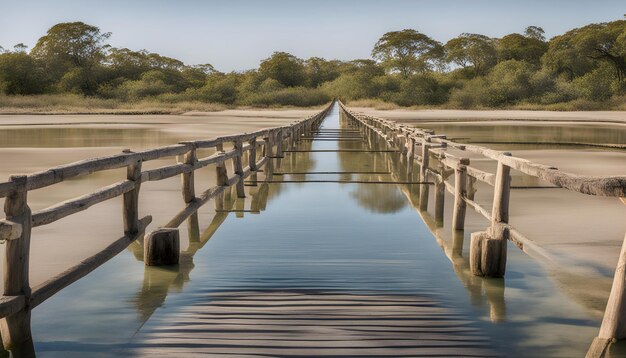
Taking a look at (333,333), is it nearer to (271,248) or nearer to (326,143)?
(271,248)

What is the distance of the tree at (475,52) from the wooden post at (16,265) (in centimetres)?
10683

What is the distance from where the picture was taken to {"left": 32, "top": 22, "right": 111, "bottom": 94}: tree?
103 m

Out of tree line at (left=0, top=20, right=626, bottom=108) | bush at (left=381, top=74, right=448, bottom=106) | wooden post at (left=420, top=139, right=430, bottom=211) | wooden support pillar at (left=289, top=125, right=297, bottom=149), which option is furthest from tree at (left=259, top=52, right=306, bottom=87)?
wooden post at (left=420, top=139, right=430, bottom=211)

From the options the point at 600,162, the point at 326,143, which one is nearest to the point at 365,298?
the point at 600,162

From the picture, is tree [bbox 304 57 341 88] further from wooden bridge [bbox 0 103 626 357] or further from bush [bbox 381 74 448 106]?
wooden bridge [bbox 0 103 626 357]

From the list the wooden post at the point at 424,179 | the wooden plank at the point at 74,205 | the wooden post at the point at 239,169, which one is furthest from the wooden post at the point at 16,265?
the wooden post at the point at 239,169

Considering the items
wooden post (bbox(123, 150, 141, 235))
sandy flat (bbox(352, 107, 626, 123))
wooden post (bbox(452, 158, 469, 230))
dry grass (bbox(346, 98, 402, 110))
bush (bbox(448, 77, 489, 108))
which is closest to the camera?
wooden post (bbox(123, 150, 141, 235))

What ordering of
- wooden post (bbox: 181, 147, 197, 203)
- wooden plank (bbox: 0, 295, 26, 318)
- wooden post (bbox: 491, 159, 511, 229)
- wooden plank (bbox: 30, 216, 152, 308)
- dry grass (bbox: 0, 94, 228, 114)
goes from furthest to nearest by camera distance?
dry grass (bbox: 0, 94, 228, 114), wooden post (bbox: 181, 147, 197, 203), wooden post (bbox: 491, 159, 511, 229), wooden plank (bbox: 30, 216, 152, 308), wooden plank (bbox: 0, 295, 26, 318)

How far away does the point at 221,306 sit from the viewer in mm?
5410

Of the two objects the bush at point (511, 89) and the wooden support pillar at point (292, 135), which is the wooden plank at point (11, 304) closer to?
the wooden support pillar at point (292, 135)

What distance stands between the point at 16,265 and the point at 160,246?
219 cm

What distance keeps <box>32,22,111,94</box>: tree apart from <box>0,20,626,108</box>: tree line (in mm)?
147

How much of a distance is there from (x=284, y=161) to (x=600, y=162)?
28.0 ft

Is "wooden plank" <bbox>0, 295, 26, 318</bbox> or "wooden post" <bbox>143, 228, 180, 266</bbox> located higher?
"wooden plank" <bbox>0, 295, 26, 318</bbox>
